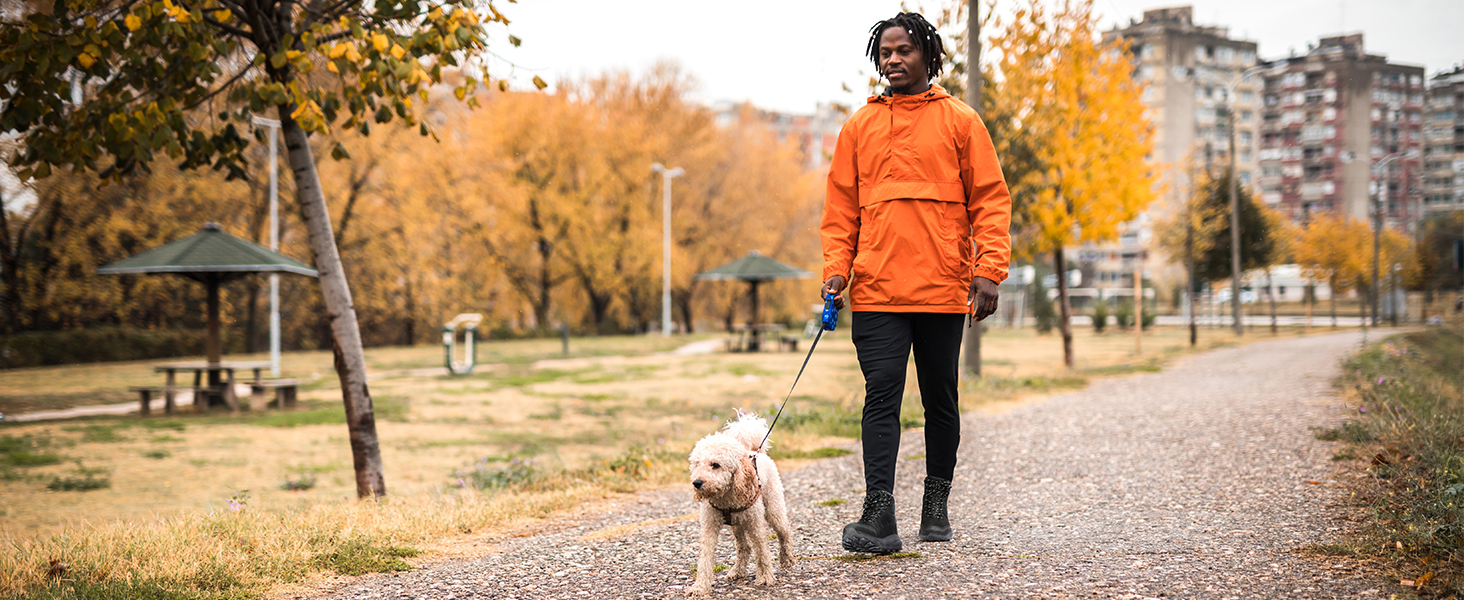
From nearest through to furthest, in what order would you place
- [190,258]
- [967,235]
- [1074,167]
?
[967,235]
[190,258]
[1074,167]

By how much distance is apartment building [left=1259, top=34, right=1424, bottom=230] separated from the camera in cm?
8644

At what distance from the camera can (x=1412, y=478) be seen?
4.32 metres

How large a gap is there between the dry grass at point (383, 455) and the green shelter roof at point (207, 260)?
222 cm

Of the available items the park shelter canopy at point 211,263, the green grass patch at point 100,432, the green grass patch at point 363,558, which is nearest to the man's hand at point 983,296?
the green grass patch at point 363,558

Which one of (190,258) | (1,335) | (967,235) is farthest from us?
(1,335)

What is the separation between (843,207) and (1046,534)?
1.73 metres

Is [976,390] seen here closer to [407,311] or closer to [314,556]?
[314,556]

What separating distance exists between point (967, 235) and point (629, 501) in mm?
2900

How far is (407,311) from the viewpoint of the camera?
33.6m

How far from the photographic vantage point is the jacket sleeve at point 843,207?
152 inches

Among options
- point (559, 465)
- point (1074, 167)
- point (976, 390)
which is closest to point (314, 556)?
point (559, 465)

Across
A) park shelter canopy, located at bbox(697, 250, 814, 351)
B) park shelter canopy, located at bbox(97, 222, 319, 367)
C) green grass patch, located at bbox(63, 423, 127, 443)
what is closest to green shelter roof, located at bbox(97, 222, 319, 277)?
park shelter canopy, located at bbox(97, 222, 319, 367)

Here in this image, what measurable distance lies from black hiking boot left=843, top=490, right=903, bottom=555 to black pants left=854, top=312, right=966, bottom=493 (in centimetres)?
5

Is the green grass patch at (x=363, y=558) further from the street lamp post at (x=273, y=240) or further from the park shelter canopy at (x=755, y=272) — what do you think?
the park shelter canopy at (x=755, y=272)
